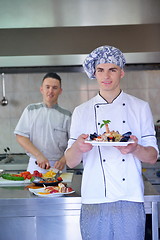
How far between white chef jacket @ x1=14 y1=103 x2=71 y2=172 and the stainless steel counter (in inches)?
45.3

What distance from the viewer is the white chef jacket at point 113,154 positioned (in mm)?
1831

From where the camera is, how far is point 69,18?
128 inches

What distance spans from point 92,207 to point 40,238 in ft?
2.32

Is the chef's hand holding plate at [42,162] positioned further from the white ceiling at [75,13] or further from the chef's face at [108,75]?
the chef's face at [108,75]

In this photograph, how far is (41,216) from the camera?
238cm

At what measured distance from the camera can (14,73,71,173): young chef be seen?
355 cm

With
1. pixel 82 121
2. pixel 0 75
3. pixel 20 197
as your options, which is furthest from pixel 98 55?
pixel 0 75

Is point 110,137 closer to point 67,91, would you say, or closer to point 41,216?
point 41,216

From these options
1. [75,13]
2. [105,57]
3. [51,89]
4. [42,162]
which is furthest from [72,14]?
[105,57]

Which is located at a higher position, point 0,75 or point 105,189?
point 0,75

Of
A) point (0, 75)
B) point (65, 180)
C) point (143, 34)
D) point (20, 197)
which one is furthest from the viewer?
point (0, 75)

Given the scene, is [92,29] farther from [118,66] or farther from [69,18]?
[118,66]

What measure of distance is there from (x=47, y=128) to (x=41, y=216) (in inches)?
58.0

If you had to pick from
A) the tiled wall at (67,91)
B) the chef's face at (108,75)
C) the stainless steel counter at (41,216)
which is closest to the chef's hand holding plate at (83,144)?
the chef's face at (108,75)
